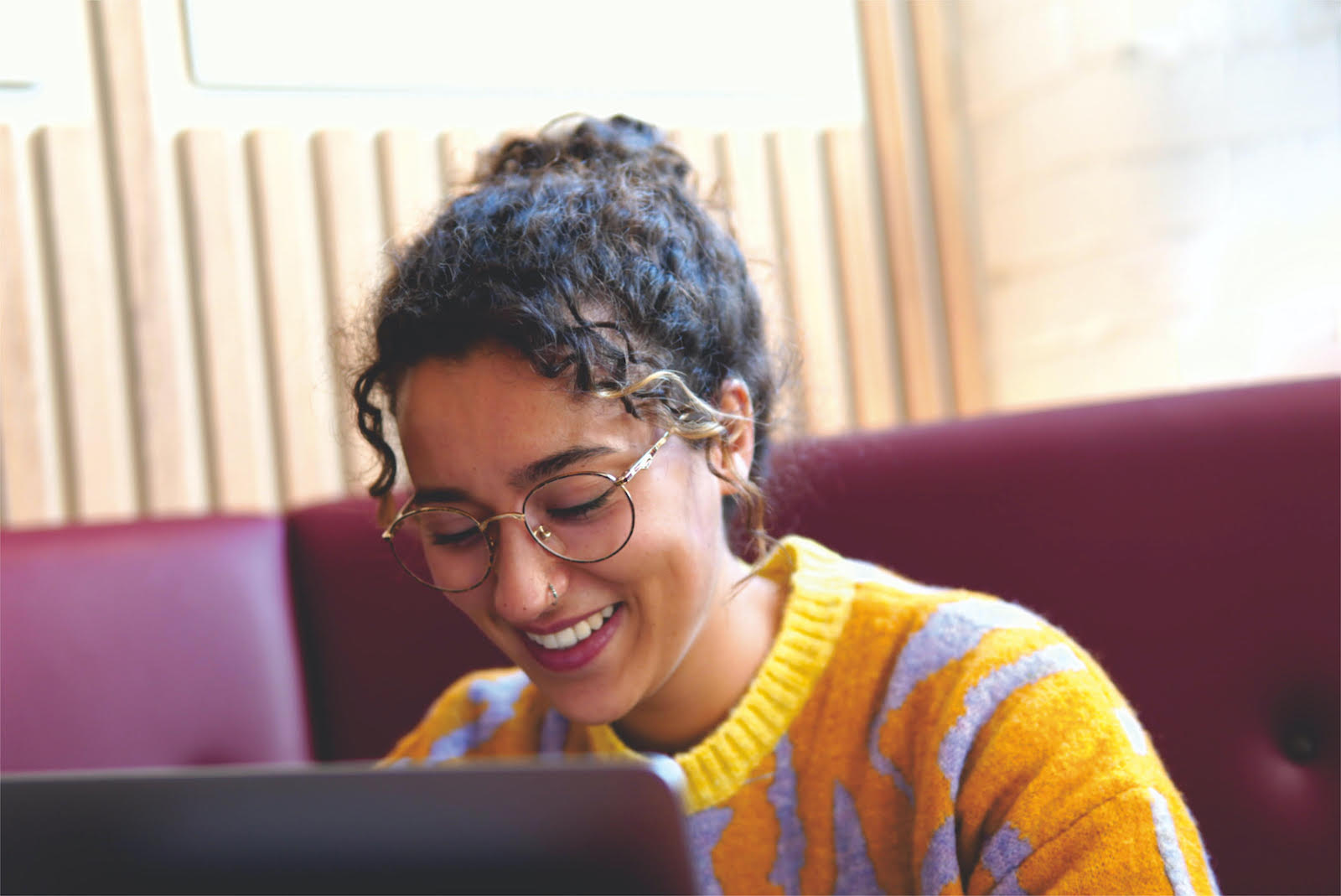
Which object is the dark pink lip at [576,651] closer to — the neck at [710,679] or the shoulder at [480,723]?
the neck at [710,679]

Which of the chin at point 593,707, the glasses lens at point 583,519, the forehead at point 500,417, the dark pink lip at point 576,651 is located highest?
the forehead at point 500,417

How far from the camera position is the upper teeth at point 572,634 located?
3.11ft

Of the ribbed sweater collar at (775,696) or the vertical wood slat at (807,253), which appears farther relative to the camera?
the vertical wood slat at (807,253)

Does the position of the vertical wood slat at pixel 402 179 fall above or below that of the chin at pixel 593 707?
above

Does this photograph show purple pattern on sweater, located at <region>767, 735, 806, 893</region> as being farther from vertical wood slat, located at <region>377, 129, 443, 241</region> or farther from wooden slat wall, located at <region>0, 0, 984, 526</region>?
vertical wood slat, located at <region>377, 129, 443, 241</region>

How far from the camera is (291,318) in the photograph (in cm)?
176

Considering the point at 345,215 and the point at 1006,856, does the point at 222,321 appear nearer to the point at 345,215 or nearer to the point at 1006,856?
the point at 345,215

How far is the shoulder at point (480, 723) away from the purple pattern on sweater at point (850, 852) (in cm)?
35

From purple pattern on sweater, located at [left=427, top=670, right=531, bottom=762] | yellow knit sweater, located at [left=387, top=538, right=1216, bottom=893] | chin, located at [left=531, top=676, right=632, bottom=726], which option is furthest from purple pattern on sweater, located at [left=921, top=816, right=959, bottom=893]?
purple pattern on sweater, located at [left=427, top=670, right=531, bottom=762]

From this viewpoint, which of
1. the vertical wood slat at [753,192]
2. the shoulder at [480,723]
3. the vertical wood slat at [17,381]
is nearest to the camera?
the shoulder at [480,723]

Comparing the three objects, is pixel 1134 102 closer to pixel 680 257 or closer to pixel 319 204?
pixel 680 257

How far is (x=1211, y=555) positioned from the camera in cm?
113

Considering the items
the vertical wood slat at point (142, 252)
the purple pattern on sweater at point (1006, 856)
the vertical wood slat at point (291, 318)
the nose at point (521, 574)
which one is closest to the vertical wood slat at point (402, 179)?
the vertical wood slat at point (291, 318)

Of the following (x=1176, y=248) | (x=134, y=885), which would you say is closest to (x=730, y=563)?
(x=134, y=885)
